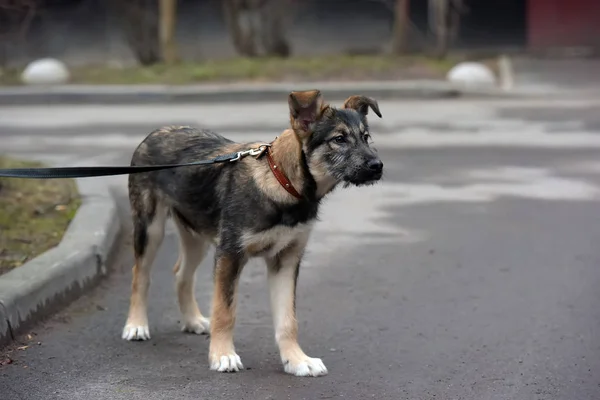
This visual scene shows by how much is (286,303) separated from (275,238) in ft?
1.34

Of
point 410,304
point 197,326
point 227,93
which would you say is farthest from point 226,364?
point 227,93

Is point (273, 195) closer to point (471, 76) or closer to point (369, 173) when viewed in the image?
point (369, 173)

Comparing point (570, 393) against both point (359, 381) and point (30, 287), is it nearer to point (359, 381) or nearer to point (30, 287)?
point (359, 381)

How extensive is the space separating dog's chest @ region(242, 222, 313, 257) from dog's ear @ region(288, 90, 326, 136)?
1.64 ft

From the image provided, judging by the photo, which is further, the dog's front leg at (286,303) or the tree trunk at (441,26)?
the tree trunk at (441,26)

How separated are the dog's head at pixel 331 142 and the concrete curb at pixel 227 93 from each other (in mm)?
11179

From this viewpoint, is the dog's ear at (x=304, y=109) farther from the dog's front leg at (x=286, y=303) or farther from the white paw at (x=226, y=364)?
the white paw at (x=226, y=364)

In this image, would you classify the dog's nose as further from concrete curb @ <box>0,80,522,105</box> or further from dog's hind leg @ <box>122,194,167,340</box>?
concrete curb @ <box>0,80,522,105</box>

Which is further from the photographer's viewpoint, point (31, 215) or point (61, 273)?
point (31, 215)

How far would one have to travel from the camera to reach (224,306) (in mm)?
5320

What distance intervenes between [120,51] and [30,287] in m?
18.3

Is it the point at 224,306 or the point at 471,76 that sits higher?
the point at 224,306

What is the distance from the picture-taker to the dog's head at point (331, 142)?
5.00m

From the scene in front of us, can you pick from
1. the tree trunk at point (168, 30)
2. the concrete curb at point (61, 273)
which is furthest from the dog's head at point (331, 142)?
the tree trunk at point (168, 30)
